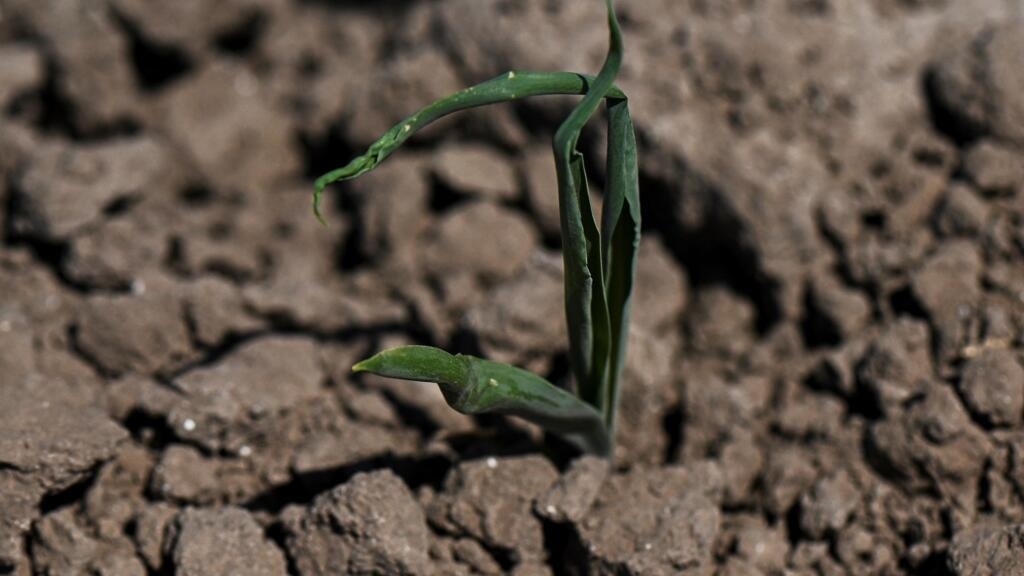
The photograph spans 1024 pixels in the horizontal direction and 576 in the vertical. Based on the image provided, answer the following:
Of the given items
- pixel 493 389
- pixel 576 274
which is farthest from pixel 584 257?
pixel 493 389

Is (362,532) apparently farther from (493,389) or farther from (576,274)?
(576,274)

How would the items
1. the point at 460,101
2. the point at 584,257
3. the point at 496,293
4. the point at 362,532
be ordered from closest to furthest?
the point at 460,101
the point at 584,257
the point at 362,532
the point at 496,293

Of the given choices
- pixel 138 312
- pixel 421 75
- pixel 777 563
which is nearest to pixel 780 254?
pixel 777 563

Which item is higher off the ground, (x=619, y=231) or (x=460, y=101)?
(x=460, y=101)

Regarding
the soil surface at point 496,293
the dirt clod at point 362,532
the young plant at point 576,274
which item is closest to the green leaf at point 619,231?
the young plant at point 576,274

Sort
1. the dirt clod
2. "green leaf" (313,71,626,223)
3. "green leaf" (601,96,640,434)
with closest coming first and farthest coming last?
1. "green leaf" (313,71,626,223)
2. "green leaf" (601,96,640,434)
3. the dirt clod

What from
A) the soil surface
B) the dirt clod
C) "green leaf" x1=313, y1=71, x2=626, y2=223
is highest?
"green leaf" x1=313, y1=71, x2=626, y2=223

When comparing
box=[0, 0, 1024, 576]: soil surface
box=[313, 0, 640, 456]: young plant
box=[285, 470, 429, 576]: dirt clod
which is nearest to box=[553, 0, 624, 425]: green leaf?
box=[313, 0, 640, 456]: young plant

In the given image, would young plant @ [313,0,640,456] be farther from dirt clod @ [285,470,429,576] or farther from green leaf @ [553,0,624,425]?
dirt clod @ [285,470,429,576]
